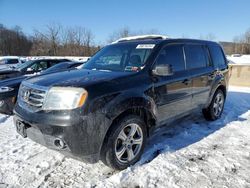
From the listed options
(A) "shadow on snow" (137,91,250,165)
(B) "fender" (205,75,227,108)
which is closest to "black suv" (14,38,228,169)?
(A) "shadow on snow" (137,91,250,165)

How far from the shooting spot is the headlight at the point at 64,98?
260cm

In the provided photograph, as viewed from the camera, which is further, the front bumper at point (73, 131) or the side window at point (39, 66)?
the side window at point (39, 66)

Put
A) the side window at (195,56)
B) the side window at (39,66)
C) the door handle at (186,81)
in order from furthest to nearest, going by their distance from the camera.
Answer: the side window at (39,66)
the side window at (195,56)
the door handle at (186,81)

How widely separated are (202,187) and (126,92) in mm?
1509

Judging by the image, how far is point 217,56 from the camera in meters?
5.39

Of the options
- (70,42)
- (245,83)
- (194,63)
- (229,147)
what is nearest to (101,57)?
(194,63)

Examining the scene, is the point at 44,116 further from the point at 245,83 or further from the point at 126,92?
the point at 245,83

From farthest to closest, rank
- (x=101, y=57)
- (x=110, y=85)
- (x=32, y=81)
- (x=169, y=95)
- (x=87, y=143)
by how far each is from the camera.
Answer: (x=101, y=57)
(x=169, y=95)
(x=32, y=81)
(x=110, y=85)
(x=87, y=143)

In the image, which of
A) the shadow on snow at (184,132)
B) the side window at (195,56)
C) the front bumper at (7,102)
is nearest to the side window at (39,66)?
the front bumper at (7,102)

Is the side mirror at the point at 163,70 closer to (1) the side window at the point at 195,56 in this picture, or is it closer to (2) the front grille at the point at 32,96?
(1) the side window at the point at 195,56

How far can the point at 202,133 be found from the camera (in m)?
4.48

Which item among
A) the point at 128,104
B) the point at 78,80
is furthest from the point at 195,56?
the point at 78,80

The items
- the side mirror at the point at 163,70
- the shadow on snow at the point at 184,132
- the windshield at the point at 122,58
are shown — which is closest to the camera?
the side mirror at the point at 163,70

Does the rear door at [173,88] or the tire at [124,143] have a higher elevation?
the rear door at [173,88]
